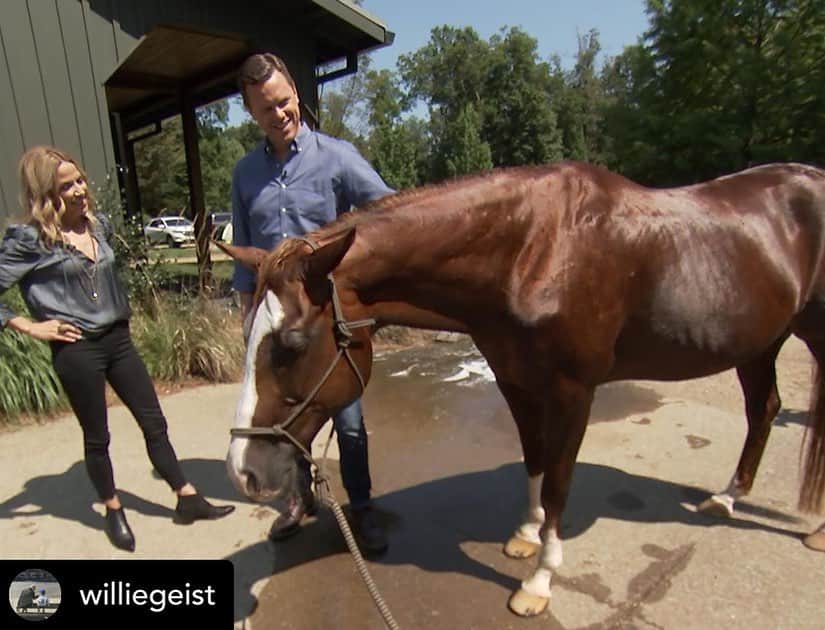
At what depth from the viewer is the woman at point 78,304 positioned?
8.20 ft

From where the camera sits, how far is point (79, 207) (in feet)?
8.64

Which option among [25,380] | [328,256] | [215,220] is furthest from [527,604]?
[215,220]

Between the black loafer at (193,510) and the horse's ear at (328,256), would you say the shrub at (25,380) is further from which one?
the horse's ear at (328,256)

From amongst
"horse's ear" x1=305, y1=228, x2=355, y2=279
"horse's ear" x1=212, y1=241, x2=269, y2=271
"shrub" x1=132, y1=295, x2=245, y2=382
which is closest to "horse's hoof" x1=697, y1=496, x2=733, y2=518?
"horse's ear" x1=305, y1=228, x2=355, y2=279

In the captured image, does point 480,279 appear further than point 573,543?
No

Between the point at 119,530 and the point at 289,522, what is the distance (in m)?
0.87

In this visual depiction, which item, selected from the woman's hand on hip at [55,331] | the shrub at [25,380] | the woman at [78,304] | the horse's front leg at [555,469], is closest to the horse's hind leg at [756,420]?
the horse's front leg at [555,469]

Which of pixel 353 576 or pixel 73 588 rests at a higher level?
pixel 73 588

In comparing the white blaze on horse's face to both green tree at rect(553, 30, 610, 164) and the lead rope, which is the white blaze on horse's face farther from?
green tree at rect(553, 30, 610, 164)

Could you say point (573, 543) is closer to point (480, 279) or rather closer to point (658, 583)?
point (658, 583)

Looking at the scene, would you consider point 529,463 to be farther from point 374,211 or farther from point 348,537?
point 374,211

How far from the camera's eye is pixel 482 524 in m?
2.89

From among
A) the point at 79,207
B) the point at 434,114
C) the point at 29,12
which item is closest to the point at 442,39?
the point at 434,114

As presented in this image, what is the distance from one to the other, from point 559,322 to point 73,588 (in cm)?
193
